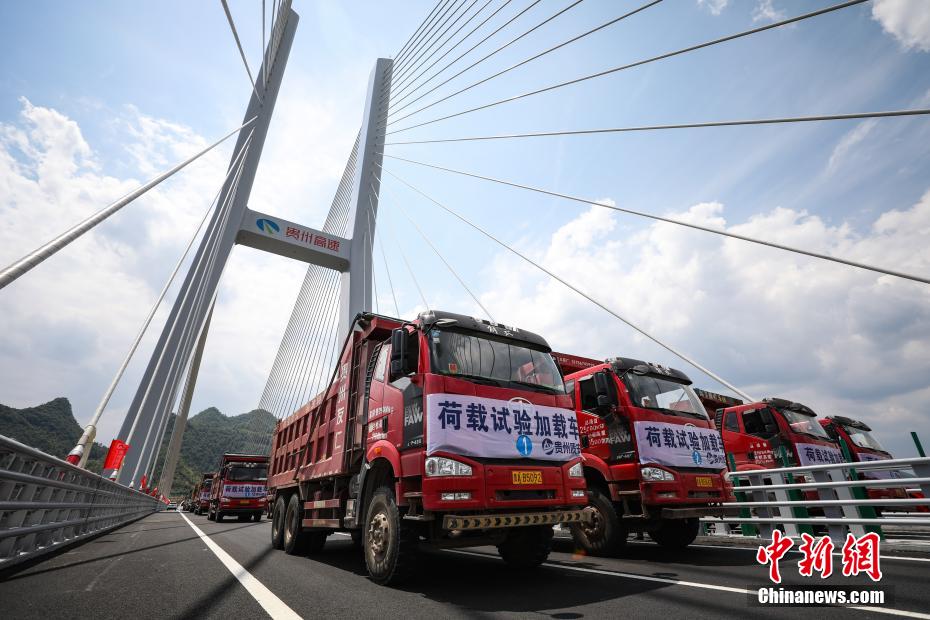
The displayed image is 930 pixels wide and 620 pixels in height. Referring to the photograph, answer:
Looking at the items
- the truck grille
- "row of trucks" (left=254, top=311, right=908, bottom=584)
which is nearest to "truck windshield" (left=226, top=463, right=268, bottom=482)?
"row of trucks" (left=254, top=311, right=908, bottom=584)

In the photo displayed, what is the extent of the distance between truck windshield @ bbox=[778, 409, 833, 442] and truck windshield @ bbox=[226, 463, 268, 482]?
59.4ft

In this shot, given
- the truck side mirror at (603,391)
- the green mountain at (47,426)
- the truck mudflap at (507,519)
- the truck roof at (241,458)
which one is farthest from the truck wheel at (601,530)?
the green mountain at (47,426)

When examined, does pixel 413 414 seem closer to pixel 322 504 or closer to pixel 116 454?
pixel 322 504

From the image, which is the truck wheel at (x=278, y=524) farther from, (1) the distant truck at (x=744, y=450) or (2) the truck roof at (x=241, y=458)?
(2) the truck roof at (x=241, y=458)

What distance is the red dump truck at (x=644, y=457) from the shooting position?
19.4 feet

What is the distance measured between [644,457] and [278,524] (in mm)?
6729

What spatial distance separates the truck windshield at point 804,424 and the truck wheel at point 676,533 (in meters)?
3.76

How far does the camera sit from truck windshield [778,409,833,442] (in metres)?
8.91

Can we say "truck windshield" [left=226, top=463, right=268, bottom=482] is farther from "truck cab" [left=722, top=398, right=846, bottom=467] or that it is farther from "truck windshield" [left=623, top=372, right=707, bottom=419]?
"truck cab" [left=722, top=398, right=846, bottom=467]

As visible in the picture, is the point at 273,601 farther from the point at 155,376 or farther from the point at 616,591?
the point at 155,376

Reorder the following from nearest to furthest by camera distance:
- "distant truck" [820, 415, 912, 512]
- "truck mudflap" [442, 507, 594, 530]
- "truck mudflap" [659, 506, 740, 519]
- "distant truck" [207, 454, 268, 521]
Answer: "truck mudflap" [442, 507, 594, 530] → "truck mudflap" [659, 506, 740, 519] → "distant truck" [820, 415, 912, 512] → "distant truck" [207, 454, 268, 521]

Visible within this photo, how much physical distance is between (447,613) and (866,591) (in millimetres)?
3269

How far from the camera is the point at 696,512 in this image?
579 centimetres

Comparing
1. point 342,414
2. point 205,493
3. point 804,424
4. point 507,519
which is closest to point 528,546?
point 507,519
